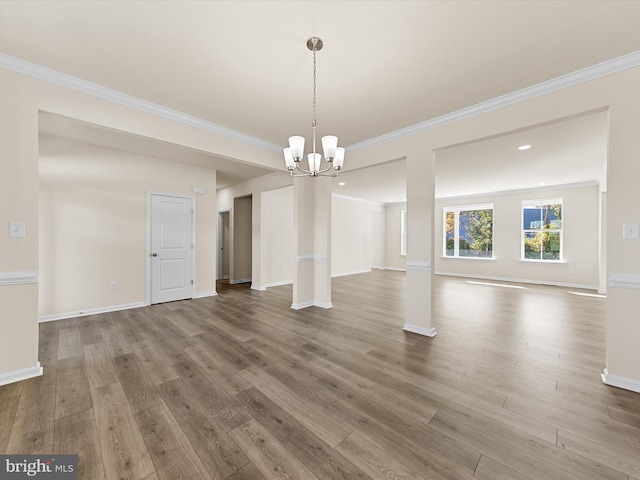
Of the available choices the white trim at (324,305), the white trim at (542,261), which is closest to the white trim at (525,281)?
the white trim at (542,261)

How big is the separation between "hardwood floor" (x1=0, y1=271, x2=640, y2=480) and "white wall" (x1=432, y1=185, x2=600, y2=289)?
4.08 m

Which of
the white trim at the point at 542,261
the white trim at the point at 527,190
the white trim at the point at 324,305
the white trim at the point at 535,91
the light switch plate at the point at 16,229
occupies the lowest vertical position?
the white trim at the point at 324,305

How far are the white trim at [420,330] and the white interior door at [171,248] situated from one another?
4.34 meters

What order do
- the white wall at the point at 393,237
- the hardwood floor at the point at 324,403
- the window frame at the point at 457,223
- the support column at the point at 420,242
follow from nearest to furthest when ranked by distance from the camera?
the hardwood floor at the point at 324,403, the support column at the point at 420,242, the window frame at the point at 457,223, the white wall at the point at 393,237

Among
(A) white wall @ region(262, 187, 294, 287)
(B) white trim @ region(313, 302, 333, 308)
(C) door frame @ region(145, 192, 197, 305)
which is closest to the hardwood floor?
(B) white trim @ region(313, 302, 333, 308)

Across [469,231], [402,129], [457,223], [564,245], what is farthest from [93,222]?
[564,245]

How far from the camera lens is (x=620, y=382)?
2158mm

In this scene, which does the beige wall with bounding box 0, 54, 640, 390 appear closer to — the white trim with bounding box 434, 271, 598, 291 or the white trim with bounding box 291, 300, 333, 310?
the white trim with bounding box 291, 300, 333, 310

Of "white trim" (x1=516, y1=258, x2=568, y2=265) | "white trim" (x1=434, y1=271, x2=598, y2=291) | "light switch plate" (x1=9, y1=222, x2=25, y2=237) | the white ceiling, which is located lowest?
"white trim" (x1=434, y1=271, x2=598, y2=291)

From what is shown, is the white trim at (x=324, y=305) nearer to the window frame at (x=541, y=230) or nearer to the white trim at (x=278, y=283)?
the white trim at (x=278, y=283)

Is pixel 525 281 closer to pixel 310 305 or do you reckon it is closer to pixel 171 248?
pixel 310 305

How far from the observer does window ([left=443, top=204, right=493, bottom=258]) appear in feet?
26.2

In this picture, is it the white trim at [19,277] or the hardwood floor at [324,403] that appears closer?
the hardwood floor at [324,403]

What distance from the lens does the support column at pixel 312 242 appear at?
466 cm
